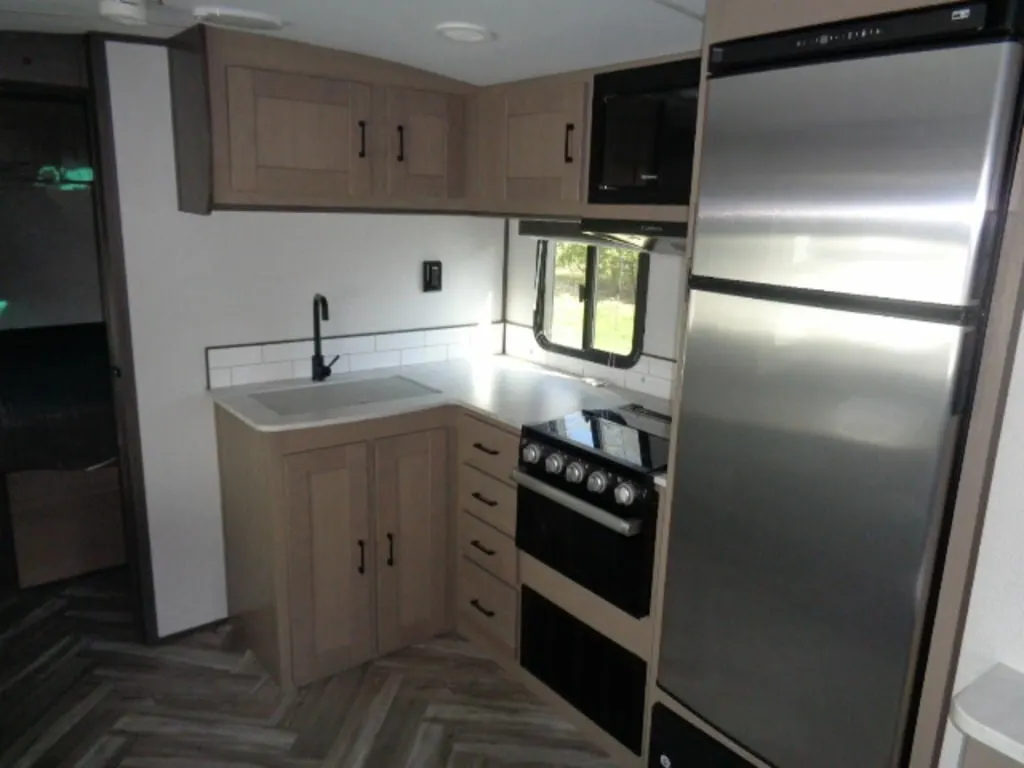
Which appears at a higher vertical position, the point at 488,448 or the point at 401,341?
the point at 401,341

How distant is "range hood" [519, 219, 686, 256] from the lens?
2219mm

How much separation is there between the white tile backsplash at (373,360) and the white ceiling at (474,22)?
1.19 metres

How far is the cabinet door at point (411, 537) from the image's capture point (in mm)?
2684

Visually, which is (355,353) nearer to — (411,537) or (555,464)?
(411,537)

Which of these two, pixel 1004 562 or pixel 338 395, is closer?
pixel 1004 562

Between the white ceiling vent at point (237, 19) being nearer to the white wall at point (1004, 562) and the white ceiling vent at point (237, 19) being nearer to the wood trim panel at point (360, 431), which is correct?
the wood trim panel at point (360, 431)

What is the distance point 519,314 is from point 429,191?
0.84m

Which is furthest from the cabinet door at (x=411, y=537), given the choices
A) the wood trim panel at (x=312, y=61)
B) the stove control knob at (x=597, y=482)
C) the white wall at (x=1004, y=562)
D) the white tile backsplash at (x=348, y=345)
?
the white wall at (x=1004, y=562)

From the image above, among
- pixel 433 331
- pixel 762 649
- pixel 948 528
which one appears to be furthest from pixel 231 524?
pixel 948 528

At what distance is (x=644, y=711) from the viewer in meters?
2.20

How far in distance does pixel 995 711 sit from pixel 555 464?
4.34 ft

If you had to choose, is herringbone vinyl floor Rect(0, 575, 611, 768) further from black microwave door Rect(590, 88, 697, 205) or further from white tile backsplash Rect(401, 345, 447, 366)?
black microwave door Rect(590, 88, 697, 205)

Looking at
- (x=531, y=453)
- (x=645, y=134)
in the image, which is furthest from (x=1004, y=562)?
(x=645, y=134)

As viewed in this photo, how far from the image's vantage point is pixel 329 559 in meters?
2.59
